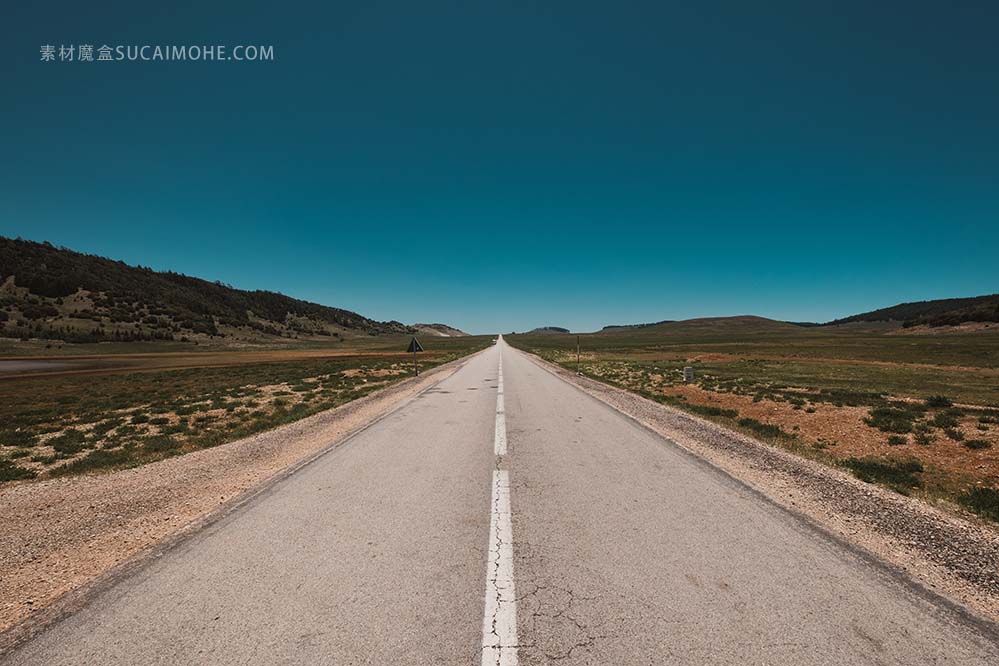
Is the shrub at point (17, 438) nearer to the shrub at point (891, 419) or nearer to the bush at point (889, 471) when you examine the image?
the bush at point (889, 471)

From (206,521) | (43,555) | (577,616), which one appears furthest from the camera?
(206,521)

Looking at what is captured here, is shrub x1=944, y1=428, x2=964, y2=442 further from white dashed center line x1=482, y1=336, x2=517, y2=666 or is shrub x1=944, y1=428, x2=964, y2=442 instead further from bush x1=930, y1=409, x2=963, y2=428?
white dashed center line x1=482, y1=336, x2=517, y2=666

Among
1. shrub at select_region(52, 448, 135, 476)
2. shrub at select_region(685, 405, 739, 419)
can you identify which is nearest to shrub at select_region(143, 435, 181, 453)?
shrub at select_region(52, 448, 135, 476)

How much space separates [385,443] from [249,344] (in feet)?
367

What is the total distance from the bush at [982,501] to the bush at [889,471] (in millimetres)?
619

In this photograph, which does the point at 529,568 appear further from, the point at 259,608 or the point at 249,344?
the point at 249,344

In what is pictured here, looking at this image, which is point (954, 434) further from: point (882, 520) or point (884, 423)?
point (882, 520)

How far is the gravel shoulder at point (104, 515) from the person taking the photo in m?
3.87

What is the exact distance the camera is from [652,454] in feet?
27.9

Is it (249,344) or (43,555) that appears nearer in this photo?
(43,555)

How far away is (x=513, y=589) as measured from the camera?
3689 millimetres

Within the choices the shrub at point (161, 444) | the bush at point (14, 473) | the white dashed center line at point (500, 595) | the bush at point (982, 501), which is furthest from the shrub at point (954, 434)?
the bush at point (14, 473)

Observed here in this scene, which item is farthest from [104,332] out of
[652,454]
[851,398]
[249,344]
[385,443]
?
[851,398]

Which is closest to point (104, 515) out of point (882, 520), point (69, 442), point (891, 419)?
point (69, 442)
